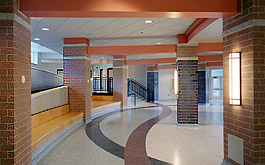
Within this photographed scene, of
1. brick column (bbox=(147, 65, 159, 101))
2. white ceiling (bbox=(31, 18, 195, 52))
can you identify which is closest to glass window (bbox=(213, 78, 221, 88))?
brick column (bbox=(147, 65, 159, 101))

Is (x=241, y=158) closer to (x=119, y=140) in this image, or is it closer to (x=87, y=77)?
(x=119, y=140)

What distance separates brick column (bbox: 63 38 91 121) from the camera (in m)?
7.34

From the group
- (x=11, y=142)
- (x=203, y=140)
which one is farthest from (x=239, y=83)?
(x=11, y=142)

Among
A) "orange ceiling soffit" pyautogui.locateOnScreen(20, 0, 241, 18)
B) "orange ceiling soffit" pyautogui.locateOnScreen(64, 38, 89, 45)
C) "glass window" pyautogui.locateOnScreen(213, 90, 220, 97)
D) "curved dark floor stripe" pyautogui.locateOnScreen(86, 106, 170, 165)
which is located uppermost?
"orange ceiling soffit" pyautogui.locateOnScreen(64, 38, 89, 45)

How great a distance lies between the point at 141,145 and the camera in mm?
4789

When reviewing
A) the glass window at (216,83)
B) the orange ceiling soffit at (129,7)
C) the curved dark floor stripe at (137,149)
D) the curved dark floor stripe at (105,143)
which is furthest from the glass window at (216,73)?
the orange ceiling soffit at (129,7)

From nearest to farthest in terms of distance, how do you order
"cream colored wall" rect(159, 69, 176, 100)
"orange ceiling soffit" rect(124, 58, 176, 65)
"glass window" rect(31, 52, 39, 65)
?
"orange ceiling soffit" rect(124, 58, 176, 65) < "glass window" rect(31, 52, 39, 65) < "cream colored wall" rect(159, 69, 176, 100)

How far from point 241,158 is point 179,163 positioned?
3.51 ft

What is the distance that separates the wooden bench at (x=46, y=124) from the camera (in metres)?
4.01

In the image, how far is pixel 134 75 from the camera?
16531 millimetres

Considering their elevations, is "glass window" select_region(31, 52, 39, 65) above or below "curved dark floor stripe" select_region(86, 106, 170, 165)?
above

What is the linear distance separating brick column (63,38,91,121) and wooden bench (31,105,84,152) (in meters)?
0.50

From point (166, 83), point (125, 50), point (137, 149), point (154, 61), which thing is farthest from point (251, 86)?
point (166, 83)

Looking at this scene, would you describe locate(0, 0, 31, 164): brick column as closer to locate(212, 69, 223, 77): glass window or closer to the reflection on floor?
the reflection on floor
